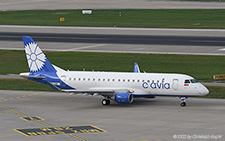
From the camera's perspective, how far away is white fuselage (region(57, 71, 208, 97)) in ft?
192

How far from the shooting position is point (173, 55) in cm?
9619

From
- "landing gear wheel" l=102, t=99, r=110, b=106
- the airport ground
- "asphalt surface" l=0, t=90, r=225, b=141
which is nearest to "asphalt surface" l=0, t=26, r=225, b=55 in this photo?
the airport ground

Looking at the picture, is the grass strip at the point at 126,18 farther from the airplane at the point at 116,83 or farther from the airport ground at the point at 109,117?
the airplane at the point at 116,83

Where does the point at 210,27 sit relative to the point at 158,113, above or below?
above

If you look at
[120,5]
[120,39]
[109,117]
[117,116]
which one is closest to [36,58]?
[109,117]

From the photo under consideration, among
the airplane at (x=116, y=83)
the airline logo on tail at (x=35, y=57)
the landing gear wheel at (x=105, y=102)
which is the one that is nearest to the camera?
the airplane at (x=116, y=83)

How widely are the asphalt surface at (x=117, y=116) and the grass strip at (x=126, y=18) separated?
246ft

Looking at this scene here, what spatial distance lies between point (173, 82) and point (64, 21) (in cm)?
9643

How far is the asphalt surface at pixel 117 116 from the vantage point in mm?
45875

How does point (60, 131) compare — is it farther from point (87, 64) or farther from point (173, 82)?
point (87, 64)

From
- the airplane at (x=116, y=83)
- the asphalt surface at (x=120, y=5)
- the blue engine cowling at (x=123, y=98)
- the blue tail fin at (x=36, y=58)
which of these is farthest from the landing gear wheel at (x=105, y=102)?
the asphalt surface at (x=120, y=5)

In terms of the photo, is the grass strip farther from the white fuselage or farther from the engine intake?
the engine intake

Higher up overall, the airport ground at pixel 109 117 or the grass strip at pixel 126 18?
the grass strip at pixel 126 18

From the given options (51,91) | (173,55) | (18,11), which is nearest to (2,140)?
(51,91)
